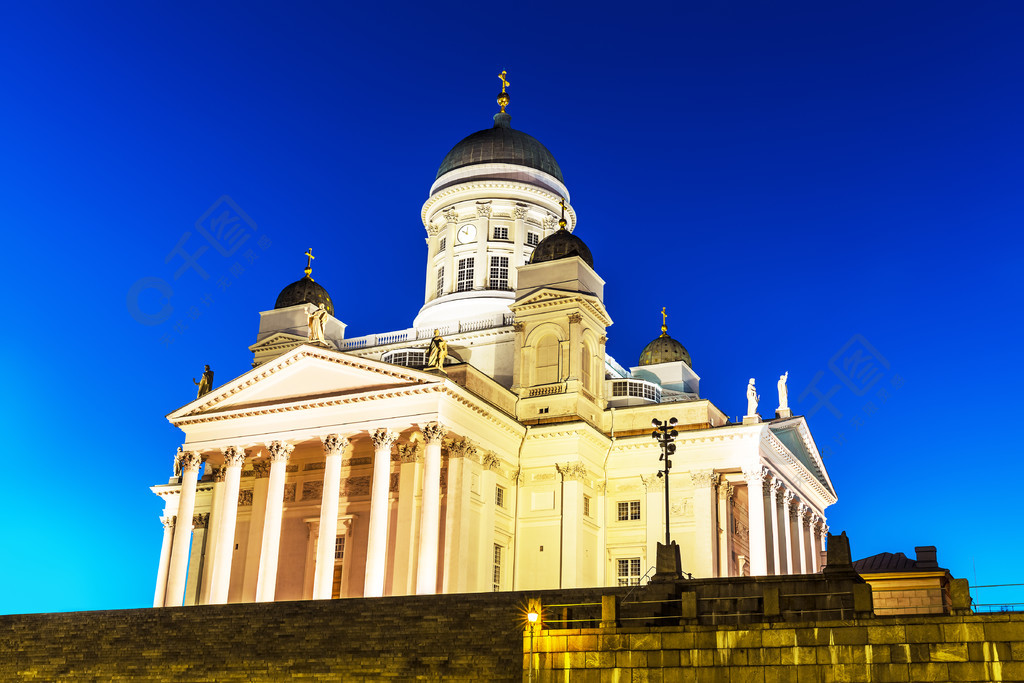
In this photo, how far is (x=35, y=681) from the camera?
1259 inches

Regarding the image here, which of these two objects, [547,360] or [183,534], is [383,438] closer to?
[183,534]

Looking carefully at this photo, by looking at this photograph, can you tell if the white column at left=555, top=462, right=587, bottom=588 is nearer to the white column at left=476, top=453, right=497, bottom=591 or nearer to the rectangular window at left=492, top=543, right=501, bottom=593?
the rectangular window at left=492, top=543, right=501, bottom=593

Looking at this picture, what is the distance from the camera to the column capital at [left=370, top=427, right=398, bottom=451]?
44.2 meters

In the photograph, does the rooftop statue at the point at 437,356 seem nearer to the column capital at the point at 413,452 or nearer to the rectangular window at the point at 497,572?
the column capital at the point at 413,452

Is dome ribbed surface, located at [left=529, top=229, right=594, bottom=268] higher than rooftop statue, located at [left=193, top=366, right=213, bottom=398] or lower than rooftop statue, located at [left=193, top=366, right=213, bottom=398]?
higher

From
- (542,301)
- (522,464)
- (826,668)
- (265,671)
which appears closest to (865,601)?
(826,668)

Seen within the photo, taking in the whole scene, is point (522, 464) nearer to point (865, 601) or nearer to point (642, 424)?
point (642, 424)

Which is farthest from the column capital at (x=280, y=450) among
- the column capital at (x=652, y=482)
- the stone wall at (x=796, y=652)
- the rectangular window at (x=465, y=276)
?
the stone wall at (x=796, y=652)

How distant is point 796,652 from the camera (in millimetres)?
23656

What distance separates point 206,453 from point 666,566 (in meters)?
26.0

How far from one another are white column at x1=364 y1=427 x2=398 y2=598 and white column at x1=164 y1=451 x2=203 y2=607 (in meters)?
7.29

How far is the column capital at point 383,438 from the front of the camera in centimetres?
4422

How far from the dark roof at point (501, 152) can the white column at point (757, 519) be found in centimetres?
2384

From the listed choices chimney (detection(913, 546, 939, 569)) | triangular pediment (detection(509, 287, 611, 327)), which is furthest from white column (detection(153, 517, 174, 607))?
chimney (detection(913, 546, 939, 569))
